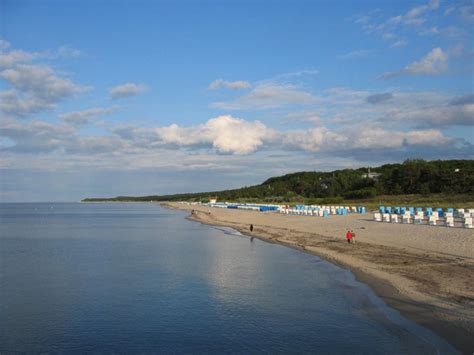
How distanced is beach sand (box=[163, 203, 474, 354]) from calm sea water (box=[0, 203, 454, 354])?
1.75 feet

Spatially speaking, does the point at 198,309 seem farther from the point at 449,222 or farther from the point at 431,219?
the point at 431,219

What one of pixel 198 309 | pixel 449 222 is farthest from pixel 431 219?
pixel 198 309

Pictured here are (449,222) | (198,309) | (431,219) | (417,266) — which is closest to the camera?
(198,309)

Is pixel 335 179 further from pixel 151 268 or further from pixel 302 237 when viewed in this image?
pixel 151 268

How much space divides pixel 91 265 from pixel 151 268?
11.4 ft

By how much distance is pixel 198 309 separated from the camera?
12.6 m

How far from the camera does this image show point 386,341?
30.6ft

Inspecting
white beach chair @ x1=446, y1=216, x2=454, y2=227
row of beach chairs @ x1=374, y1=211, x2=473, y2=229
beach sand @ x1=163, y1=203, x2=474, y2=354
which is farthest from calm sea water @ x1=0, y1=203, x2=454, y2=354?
row of beach chairs @ x1=374, y1=211, x2=473, y2=229

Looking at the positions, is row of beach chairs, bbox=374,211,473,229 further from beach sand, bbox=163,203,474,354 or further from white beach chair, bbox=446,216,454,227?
beach sand, bbox=163,203,474,354

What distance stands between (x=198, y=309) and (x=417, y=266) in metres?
8.36

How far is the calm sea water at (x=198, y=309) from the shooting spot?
966 cm

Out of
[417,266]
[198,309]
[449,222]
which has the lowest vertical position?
[198,309]

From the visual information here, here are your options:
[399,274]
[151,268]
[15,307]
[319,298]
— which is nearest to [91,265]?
[151,268]

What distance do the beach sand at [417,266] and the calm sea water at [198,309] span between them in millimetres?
534
